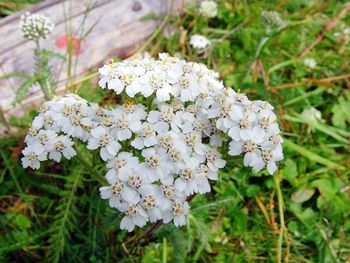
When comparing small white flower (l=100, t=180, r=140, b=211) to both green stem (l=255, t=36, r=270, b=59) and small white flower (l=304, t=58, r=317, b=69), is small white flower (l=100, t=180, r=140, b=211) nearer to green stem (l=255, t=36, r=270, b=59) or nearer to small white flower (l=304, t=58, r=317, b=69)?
green stem (l=255, t=36, r=270, b=59)

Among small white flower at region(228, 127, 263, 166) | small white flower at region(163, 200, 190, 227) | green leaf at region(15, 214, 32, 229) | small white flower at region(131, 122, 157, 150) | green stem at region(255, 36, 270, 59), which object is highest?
small white flower at region(131, 122, 157, 150)

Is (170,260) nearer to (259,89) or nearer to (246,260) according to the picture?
(246,260)

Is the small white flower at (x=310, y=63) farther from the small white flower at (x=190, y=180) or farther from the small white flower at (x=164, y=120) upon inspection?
the small white flower at (x=190, y=180)

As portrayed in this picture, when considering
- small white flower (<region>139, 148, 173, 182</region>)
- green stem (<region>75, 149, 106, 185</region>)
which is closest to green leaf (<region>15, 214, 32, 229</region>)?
green stem (<region>75, 149, 106, 185</region>)

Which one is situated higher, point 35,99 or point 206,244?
point 35,99

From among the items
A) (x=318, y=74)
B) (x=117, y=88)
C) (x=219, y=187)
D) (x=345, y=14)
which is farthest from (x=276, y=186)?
(x=345, y=14)

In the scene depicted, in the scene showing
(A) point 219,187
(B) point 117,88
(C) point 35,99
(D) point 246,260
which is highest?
(B) point 117,88

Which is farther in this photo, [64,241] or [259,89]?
[259,89]
